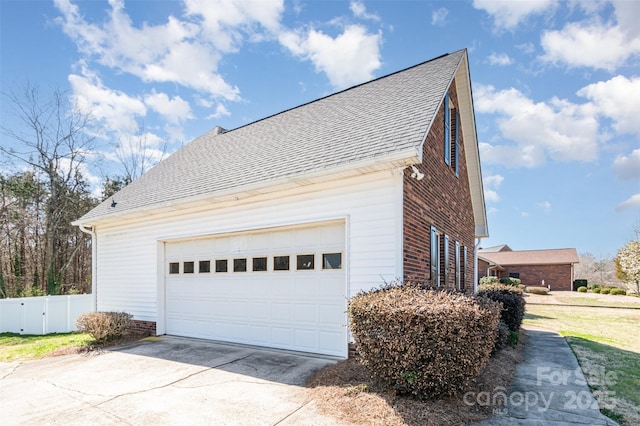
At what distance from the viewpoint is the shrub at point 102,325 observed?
340 inches

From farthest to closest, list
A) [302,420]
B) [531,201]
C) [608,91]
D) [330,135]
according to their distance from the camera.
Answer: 1. [531,201]
2. [608,91]
3. [330,135]
4. [302,420]

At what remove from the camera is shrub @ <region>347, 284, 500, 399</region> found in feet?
13.8

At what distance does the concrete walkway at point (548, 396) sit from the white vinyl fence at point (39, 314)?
11.8 m

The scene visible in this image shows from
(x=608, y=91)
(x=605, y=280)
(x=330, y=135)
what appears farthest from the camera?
(x=605, y=280)

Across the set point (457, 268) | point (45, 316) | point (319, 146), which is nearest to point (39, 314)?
point (45, 316)

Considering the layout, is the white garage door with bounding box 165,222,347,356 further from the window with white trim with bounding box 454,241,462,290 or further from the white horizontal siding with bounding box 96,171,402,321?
the window with white trim with bounding box 454,241,462,290

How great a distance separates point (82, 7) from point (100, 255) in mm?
7015

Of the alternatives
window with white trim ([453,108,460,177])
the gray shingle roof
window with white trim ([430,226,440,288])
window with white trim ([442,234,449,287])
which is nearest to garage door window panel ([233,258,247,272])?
the gray shingle roof

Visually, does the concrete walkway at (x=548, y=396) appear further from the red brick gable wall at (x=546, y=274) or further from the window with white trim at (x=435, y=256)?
the red brick gable wall at (x=546, y=274)

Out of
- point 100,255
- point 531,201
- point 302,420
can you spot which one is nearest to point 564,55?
point 302,420

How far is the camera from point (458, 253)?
10742 millimetres

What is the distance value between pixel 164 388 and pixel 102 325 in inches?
168

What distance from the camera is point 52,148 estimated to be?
19078 millimetres

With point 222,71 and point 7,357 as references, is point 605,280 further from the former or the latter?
point 7,357
